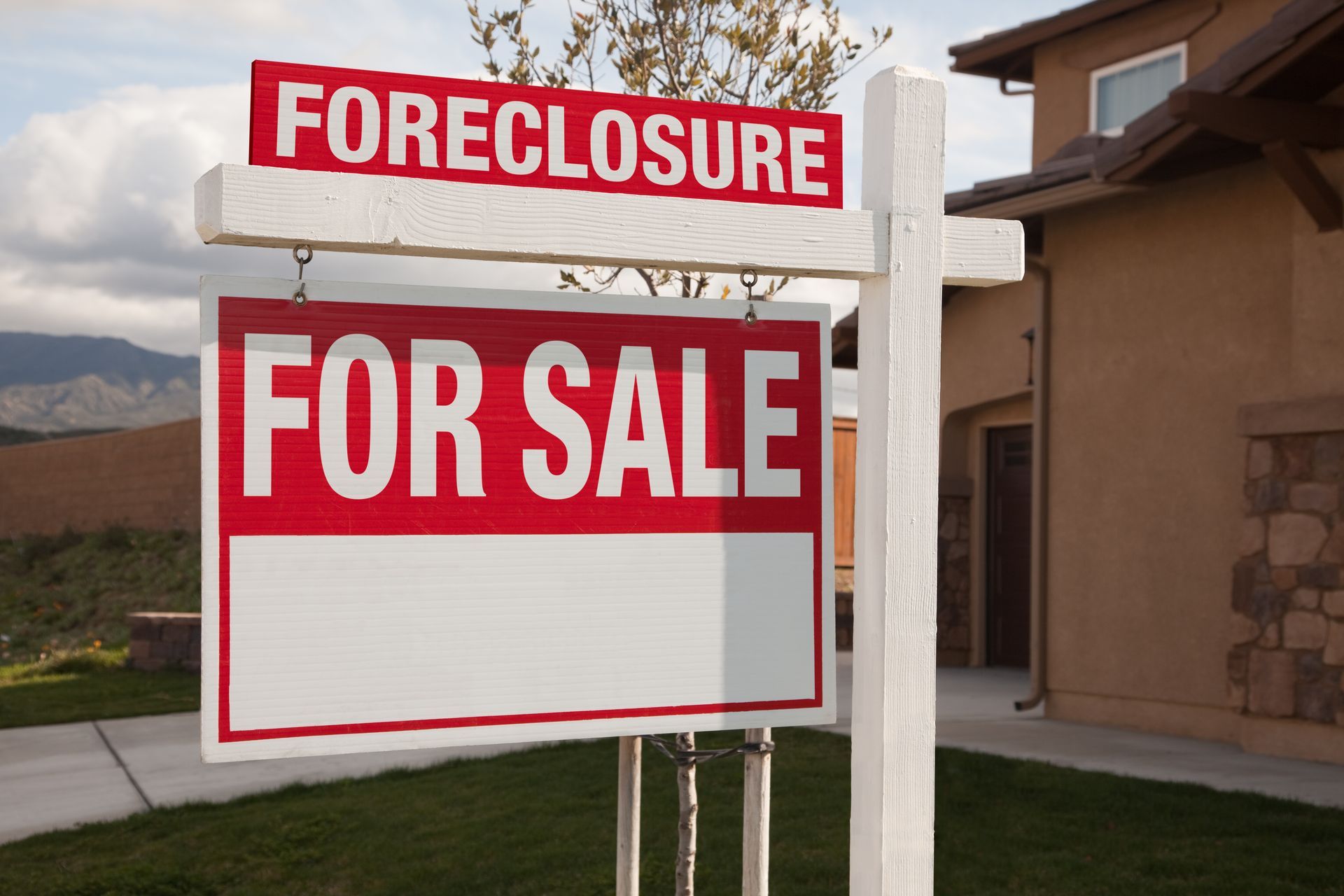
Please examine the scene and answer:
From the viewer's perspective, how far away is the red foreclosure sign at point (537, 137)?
2080 mm

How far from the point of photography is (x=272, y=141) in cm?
206

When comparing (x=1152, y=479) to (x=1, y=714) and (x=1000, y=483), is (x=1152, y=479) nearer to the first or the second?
(x=1000, y=483)

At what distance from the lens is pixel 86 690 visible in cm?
1195

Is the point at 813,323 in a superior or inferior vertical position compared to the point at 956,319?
inferior

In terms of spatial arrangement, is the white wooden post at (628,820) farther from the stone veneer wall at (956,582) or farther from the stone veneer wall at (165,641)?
the stone veneer wall at (956,582)

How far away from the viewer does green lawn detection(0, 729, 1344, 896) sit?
5.42 meters

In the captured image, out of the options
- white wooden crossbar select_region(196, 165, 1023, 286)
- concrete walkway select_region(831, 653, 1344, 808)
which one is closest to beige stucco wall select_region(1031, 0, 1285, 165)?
concrete walkway select_region(831, 653, 1344, 808)

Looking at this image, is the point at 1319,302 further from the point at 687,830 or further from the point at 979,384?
the point at 687,830

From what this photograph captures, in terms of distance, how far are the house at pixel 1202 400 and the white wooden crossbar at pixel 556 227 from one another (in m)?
7.03

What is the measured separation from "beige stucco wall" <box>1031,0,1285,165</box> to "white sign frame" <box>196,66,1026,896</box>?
1190 centimetres

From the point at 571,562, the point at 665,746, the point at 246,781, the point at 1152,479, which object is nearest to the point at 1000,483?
the point at 1152,479

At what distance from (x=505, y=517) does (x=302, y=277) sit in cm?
51

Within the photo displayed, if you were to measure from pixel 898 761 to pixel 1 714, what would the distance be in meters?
10.5

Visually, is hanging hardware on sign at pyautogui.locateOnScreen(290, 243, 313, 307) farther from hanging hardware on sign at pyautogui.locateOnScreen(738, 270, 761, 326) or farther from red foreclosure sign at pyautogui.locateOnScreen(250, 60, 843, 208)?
hanging hardware on sign at pyautogui.locateOnScreen(738, 270, 761, 326)
